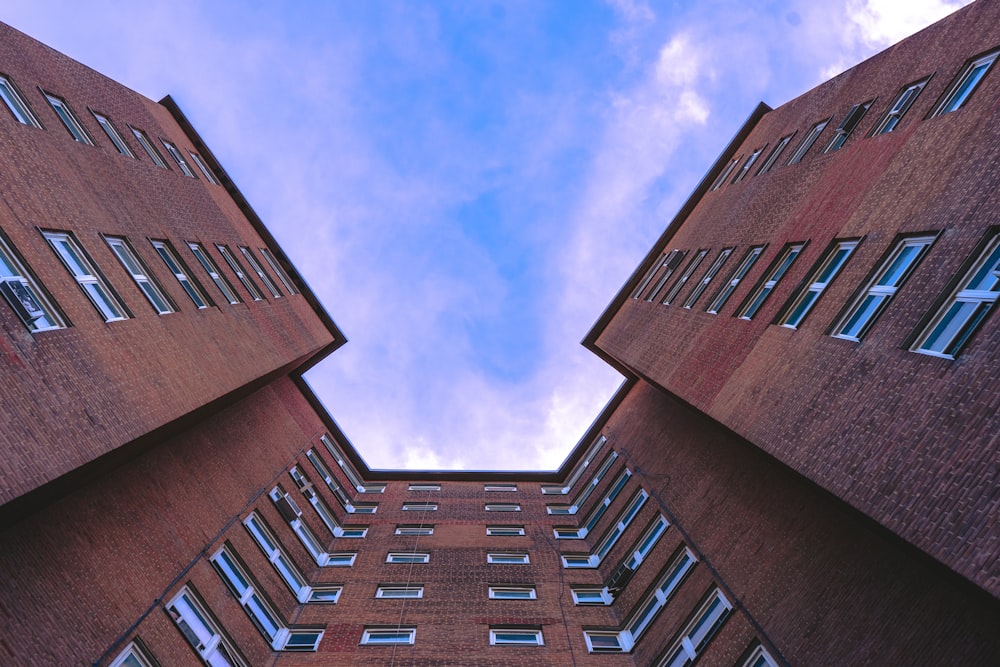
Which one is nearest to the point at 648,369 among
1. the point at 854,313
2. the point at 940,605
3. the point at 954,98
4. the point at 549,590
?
the point at 549,590

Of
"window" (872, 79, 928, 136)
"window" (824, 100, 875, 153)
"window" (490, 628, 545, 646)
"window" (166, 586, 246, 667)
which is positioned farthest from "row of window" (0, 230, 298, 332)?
"window" (824, 100, 875, 153)

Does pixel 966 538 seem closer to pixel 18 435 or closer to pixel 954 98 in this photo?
pixel 954 98

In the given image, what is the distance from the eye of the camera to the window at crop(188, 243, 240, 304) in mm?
18250

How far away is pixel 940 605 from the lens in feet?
27.9

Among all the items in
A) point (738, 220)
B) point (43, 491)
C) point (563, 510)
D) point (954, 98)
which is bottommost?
point (43, 491)

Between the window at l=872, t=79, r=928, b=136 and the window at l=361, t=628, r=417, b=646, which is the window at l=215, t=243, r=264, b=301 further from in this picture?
the window at l=872, t=79, r=928, b=136

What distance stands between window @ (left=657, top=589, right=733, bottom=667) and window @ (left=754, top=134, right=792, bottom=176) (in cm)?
1305

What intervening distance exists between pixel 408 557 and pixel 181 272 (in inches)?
467

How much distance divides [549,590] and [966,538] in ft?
48.2

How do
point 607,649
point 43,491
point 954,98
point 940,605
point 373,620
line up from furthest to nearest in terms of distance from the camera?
point 373,620
point 607,649
point 954,98
point 43,491
point 940,605

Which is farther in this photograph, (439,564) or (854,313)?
(439,564)

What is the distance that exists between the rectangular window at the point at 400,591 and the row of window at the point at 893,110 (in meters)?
16.4

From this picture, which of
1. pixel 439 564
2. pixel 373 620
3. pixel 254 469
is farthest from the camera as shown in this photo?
pixel 439 564

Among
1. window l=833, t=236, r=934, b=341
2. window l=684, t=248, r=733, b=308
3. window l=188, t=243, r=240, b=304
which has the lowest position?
window l=188, t=243, r=240, b=304
